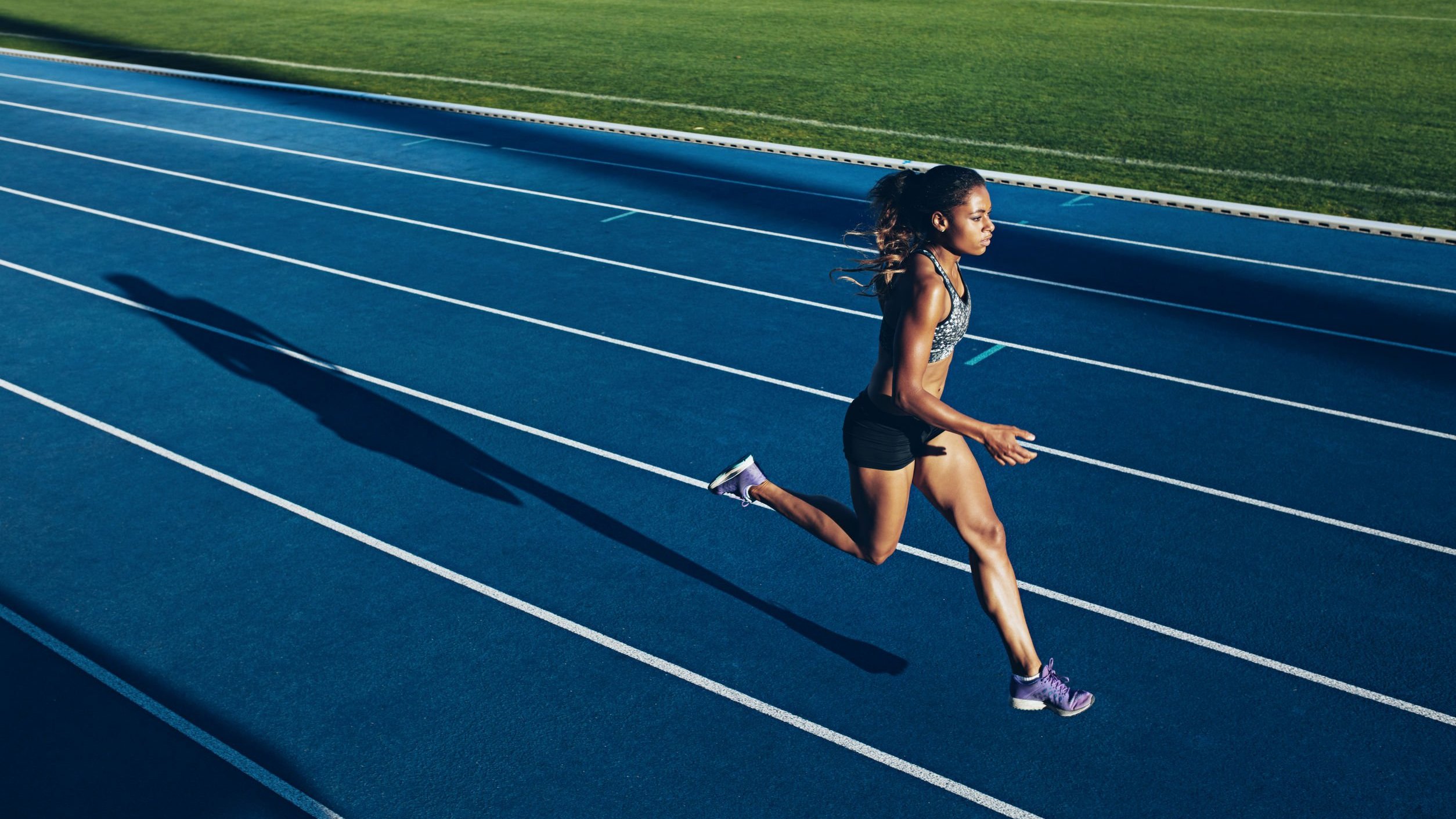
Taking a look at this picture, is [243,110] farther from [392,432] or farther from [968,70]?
[392,432]

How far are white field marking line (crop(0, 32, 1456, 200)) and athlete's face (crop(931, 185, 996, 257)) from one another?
9.80m

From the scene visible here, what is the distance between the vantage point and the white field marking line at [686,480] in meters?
4.53

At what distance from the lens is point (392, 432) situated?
22.6ft

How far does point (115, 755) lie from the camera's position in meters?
4.26

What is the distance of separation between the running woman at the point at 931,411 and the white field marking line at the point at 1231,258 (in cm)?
676

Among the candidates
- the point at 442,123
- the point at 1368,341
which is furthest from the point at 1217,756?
the point at 442,123

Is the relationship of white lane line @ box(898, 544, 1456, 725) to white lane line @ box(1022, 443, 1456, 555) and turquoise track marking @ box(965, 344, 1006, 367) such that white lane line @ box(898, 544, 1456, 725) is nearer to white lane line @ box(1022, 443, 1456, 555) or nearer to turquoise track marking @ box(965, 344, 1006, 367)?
white lane line @ box(1022, 443, 1456, 555)

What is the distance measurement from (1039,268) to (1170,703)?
19.8 feet

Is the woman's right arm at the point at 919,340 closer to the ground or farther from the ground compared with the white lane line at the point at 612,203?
farther from the ground

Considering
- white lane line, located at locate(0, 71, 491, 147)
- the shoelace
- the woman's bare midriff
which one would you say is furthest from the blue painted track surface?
white lane line, located at locate(0, 71, 491, 147)

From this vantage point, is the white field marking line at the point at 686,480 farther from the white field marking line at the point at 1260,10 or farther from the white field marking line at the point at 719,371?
the white field marking line at the point at 1260,10

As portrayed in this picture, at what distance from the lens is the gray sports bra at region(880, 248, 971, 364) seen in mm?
4133

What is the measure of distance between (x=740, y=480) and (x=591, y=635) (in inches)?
38.6

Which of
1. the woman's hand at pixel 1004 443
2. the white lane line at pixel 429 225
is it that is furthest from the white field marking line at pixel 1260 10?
the woman's hand at pixel 1004 443
